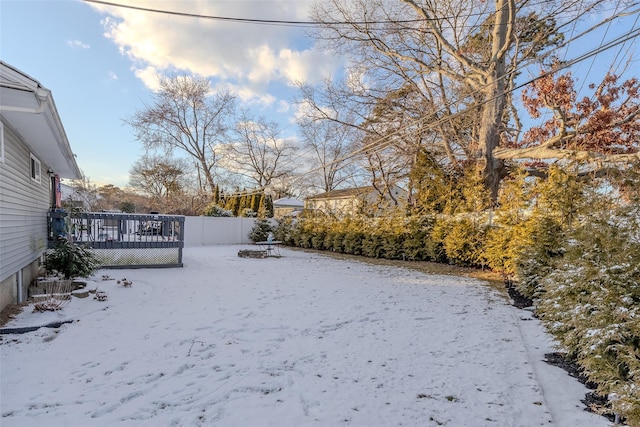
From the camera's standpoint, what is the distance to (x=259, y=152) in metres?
28.3

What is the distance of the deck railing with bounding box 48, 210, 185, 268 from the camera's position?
778 centimetres

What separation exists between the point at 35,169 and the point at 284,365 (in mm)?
7218

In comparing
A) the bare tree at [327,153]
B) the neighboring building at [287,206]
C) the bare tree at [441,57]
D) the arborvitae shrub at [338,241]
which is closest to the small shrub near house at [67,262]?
the bare tree at [441,57]

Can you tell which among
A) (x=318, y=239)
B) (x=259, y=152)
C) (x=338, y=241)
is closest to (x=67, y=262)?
(x=338, y=241)

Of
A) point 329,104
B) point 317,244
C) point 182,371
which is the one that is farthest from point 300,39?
point 182,371

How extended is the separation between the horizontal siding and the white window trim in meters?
0.15

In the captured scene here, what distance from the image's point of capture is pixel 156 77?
22.9 metres

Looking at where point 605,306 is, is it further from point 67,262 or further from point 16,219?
point 67,262

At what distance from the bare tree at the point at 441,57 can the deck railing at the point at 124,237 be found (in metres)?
7.67

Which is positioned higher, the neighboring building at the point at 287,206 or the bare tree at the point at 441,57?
the bare tree at the point at 441,57

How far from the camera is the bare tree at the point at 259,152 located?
2730cm

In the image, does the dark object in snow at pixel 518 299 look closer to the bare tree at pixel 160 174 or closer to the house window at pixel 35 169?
the house window at pixel 35 169

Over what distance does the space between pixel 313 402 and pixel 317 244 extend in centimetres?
1297

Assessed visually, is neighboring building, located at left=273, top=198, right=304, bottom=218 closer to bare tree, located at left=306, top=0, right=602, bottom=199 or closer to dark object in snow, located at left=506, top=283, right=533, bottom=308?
bare tree, located at left=306, top=0, right=602, bottom=199
